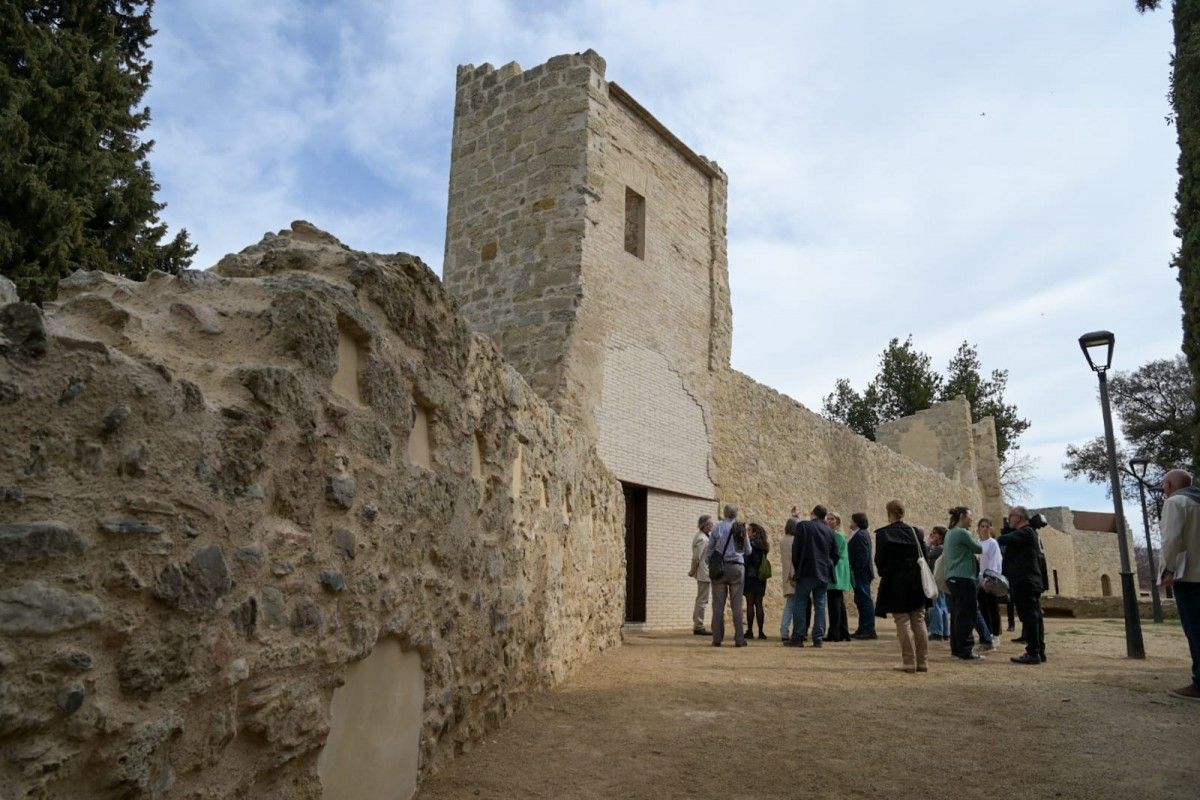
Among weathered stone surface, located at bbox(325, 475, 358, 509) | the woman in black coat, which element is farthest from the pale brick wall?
weathered stone surface, located at bbox(325, 475, 358, 509)

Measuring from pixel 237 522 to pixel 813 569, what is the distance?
6.81 meters

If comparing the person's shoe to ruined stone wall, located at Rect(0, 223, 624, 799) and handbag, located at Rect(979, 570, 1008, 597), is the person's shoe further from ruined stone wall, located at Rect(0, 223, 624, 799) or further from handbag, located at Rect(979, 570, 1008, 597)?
ruined stone wall, located at Rect(0, 223, 624, 799)

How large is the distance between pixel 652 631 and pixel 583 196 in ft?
18.6

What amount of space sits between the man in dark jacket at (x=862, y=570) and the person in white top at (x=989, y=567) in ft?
3.67

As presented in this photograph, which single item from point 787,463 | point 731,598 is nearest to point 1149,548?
point 787,463

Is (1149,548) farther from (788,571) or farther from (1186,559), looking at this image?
(1186,559)

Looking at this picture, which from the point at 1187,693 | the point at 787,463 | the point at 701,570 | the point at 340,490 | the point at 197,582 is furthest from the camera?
the point at 787,463

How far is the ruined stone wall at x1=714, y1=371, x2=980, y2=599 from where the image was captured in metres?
13.1

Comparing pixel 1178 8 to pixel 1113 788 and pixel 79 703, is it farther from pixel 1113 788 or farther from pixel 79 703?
pixel 79 703

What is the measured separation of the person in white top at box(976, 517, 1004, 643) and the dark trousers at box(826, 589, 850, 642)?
1.43 metres

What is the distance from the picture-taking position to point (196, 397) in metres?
2.36

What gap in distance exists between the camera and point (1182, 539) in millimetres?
5480

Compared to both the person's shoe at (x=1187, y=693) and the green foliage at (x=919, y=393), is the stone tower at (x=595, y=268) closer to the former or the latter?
the person's shoe at (x=1187, y=693)

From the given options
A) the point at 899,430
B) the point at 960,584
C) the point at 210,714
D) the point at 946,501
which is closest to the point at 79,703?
the point at 210,714
